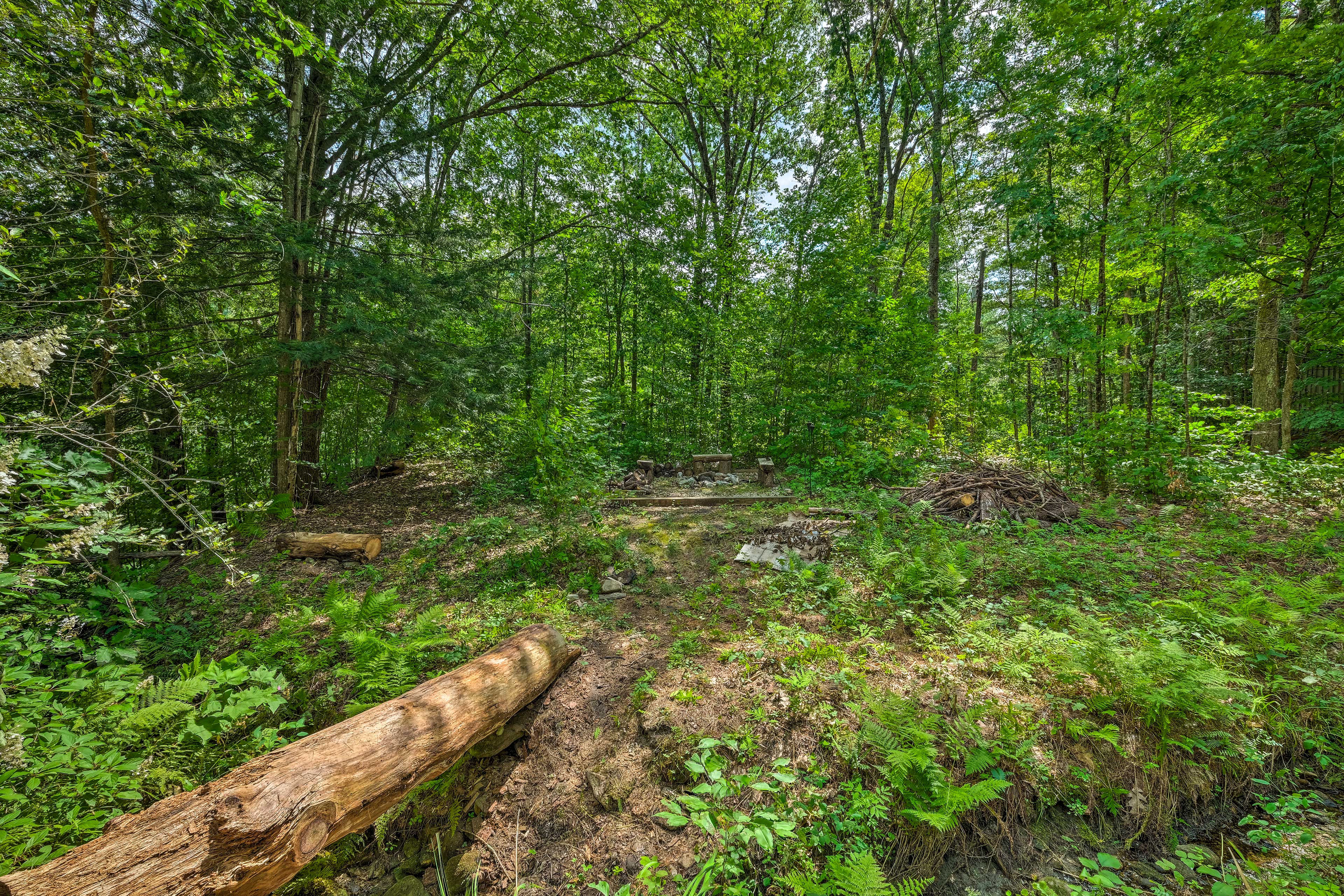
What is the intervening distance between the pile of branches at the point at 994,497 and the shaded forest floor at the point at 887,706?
48.3 inches

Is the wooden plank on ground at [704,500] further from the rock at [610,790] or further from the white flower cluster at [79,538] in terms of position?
the white flower cluster at [79,538]

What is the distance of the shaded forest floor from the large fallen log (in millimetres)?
620

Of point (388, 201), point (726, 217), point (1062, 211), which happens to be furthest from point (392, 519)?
point (1062, 211)

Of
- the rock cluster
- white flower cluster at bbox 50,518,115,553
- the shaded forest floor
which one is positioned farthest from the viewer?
the rock cluster

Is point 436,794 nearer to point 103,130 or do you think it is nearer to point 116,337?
point 116,337

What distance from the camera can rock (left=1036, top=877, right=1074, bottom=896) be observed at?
6.55 ft

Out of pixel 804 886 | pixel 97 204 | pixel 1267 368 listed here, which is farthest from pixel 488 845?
pixel 1267 368

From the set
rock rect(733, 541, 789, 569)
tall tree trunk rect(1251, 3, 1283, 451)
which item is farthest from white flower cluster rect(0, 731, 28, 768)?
tall tree trunk rect(1251, 3, 1283, 451)

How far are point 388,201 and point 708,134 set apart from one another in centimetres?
1089

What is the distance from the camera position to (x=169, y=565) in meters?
4.88

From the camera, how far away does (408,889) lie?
2402 millimetres

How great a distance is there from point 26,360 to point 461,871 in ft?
10.7

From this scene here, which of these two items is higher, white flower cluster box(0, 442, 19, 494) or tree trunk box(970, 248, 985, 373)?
tree trunk box(970, 248, 985, 373)

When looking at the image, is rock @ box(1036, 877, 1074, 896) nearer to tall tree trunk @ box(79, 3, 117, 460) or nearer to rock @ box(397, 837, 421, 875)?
rock @ box(397, 837, 421, 875)
